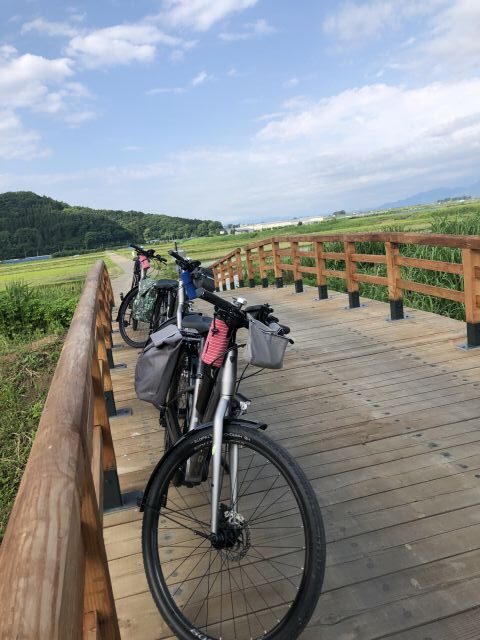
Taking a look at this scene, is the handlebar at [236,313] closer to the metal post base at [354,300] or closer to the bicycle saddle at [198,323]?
the bicycle saddle at [198,323]

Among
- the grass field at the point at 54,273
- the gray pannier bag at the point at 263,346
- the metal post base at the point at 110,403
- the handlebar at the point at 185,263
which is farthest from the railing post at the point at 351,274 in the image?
the grass field at the point at 54,273

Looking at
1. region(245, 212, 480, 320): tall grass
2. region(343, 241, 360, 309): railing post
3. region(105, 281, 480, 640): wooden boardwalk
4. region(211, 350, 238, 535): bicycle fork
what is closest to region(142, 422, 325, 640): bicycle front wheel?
region(211, 350, 238, 535): bicycle fork

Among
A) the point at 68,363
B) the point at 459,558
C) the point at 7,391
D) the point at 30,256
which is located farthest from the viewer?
the point at 30,256

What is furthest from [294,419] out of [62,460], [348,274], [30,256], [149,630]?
[30,256]

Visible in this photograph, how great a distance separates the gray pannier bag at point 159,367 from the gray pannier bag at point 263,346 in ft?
1.82

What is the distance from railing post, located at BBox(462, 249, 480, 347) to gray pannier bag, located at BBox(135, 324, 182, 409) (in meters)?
3.23

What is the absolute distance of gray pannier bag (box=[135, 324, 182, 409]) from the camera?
251cm

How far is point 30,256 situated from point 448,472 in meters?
105

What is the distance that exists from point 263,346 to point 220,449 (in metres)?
0.36

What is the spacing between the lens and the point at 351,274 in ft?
25.4

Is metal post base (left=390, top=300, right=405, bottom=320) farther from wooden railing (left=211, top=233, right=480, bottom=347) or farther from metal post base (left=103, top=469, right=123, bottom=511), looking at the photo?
metal post base (left=103, top=469, right=123, bottom=511)

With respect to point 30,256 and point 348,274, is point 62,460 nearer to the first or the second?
point 348,274

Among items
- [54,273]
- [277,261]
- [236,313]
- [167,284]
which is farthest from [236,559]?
[54,273]

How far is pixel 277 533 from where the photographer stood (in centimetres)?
262
